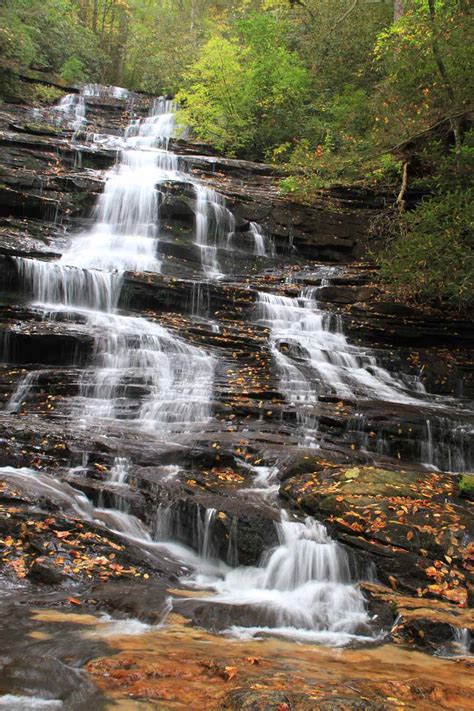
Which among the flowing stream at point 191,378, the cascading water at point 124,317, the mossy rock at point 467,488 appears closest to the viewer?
the flowing stream at point 191,378

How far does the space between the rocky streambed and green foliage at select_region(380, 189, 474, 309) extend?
1286 millimetres

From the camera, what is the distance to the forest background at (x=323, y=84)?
11547 millimetres

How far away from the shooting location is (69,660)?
3.24m

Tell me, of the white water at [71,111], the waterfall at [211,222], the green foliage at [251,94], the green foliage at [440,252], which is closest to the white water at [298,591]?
the green foliage at [440,252]

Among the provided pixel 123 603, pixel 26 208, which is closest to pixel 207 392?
pixel 123 603

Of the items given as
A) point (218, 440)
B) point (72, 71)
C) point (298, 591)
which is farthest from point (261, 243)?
point (72, 71)

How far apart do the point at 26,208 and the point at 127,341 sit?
6.56 meters

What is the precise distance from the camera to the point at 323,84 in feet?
74.3

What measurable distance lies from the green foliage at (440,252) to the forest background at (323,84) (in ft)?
0.12

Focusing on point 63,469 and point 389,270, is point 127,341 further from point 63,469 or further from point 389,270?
point 389,270

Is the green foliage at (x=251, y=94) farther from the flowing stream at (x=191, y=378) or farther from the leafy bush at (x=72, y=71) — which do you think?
the leafy bush at (x=72, y=71)

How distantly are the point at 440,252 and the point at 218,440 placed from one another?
6.94 metres

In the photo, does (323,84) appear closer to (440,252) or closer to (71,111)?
(71,111)

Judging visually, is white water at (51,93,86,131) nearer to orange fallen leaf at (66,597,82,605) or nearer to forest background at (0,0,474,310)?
forest background at (0,0,474,310)
